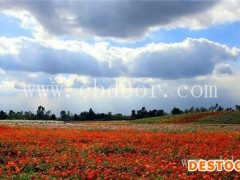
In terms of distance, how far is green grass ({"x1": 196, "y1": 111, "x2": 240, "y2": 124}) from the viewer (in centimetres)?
5620

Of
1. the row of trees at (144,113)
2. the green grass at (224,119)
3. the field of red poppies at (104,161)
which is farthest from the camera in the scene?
the row of trees at (144,113)

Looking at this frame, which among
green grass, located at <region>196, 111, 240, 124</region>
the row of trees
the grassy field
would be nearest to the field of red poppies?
the grassy field

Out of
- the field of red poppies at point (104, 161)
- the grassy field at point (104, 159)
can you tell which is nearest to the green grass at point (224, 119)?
the grassy field at point (104, 159)

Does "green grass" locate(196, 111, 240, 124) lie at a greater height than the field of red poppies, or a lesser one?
greater

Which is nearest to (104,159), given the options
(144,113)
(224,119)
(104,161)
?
(104,161)

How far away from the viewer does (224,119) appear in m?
57.4

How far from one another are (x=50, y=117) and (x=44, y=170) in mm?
86887

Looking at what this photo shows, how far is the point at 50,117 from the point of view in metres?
101

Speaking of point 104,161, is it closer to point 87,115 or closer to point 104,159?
point 104,159

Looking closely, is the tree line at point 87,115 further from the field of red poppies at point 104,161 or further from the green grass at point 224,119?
the field of red poppies at point 104,161

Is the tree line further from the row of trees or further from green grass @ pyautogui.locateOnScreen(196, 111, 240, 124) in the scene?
green grass @ pyautogui.locateOnScreen(196, 111, 240, 124)

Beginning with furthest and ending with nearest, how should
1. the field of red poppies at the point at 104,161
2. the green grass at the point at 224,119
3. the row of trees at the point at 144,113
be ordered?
the row of trees at the point at 144,113 → the green grass at the point at 224,119 → the field of red poppies at the point at 104,161

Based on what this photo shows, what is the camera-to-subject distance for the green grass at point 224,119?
184ft

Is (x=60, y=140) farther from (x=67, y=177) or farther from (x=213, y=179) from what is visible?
(x=213, y=179)
